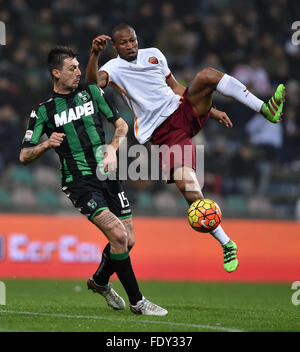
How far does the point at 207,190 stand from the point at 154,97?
6.08 meters

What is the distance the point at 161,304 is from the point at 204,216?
146 cm

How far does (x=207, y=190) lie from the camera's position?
1377 cm

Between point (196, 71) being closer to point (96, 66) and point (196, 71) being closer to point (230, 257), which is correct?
point (96, 66)

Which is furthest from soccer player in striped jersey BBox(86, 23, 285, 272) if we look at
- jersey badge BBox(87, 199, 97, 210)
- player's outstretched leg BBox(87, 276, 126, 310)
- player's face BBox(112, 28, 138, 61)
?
player's outstretched leg BBox(87, 276, 126, 310)

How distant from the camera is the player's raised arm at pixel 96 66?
7.36m

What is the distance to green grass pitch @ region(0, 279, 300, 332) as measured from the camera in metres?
6.09

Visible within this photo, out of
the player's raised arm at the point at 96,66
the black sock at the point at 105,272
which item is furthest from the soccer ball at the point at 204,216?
the player's raised arm at the point at 96,66

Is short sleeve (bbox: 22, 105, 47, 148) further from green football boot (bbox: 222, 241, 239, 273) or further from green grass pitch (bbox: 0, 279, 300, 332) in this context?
green football boot (bbox: 222, 241, 239, 273)

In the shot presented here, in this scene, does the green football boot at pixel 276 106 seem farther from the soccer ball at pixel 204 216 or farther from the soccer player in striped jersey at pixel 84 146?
the soccer player in striped jersey at pixel 84 146

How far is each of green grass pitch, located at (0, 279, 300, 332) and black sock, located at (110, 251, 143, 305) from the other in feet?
0.61

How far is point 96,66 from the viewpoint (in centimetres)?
759

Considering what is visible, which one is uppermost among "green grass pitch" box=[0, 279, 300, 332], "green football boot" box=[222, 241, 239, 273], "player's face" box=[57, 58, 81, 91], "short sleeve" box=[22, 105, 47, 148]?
"player's face" box=[57, 58, 81, 91]

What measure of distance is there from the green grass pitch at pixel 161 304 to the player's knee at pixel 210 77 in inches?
88.1
